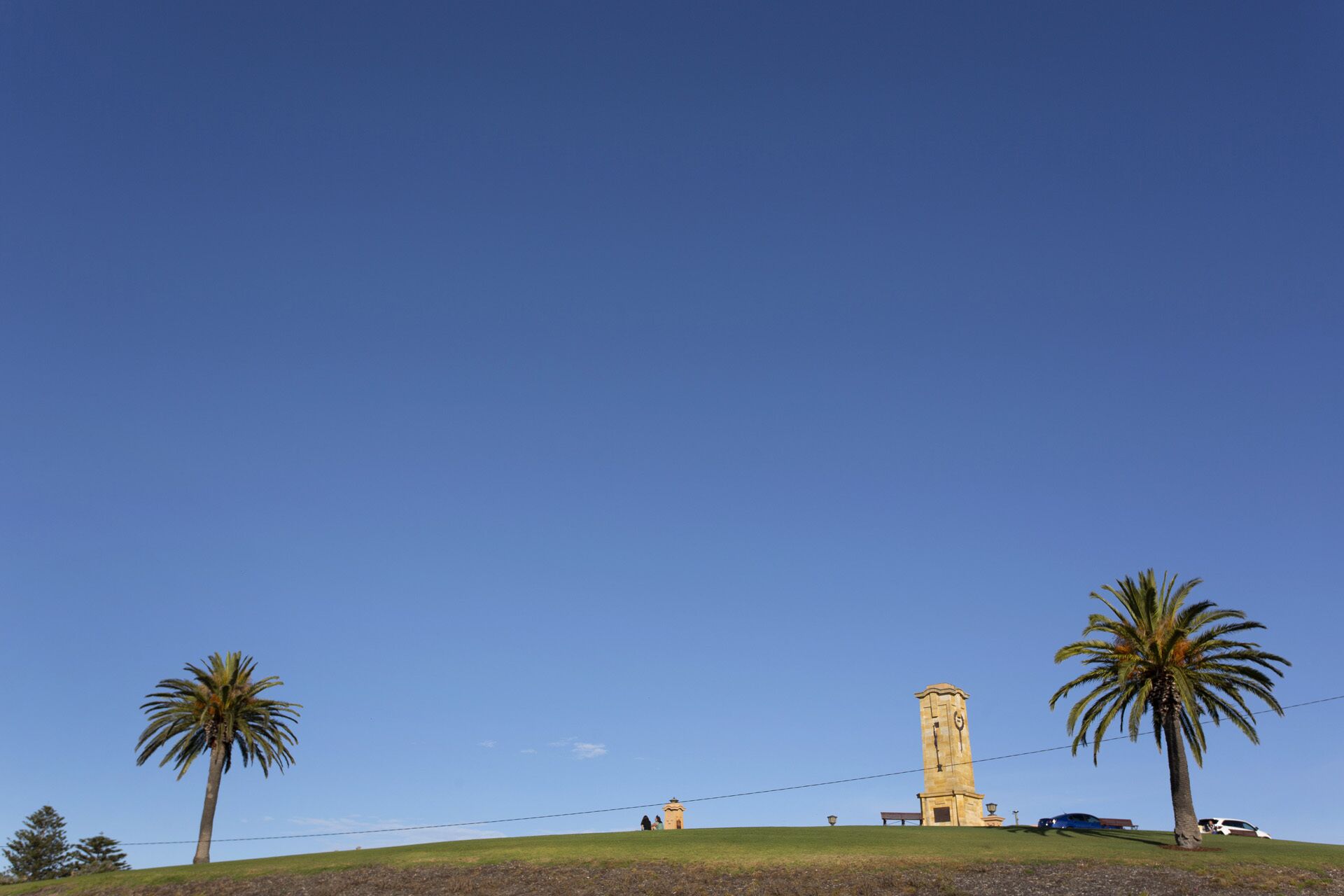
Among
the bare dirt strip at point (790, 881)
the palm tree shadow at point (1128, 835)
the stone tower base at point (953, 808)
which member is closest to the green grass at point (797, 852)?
the palm tree shadow at point (1128, 835)

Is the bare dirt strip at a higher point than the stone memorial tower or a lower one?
lower

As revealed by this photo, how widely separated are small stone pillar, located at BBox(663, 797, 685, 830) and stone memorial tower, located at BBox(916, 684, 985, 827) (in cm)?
1615

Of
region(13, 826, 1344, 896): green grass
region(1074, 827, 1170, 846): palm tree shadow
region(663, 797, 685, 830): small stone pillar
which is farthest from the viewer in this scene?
region(663, 797, 685, 830): small stone pillar

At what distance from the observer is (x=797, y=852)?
49.4m

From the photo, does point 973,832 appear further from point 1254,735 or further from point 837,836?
point 1254,735

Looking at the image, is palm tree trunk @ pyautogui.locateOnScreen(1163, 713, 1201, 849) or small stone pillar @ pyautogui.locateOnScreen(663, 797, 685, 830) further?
small stone pillar @ pyautogui.locateOnScreen(663, 797, 685, 830)

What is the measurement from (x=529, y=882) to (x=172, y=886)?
816 inches

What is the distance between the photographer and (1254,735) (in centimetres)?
5112

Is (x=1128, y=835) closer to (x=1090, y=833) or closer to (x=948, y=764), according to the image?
(x=1090, y=833)

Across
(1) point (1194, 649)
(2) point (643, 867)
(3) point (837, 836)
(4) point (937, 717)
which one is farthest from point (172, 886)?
(1) point (1194, 649)

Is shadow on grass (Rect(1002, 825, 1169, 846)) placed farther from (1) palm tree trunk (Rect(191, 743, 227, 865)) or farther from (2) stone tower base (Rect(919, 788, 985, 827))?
(1) palm tree trunk (Rect(191, 743, 227, 865))

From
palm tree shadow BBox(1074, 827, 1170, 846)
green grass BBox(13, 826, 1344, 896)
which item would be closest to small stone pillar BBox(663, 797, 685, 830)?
green grass BBox(13, 826, 1344, 896)

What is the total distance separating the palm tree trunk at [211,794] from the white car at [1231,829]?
202ft

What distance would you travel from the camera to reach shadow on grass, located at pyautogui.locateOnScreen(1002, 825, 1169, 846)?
53.8 metres
